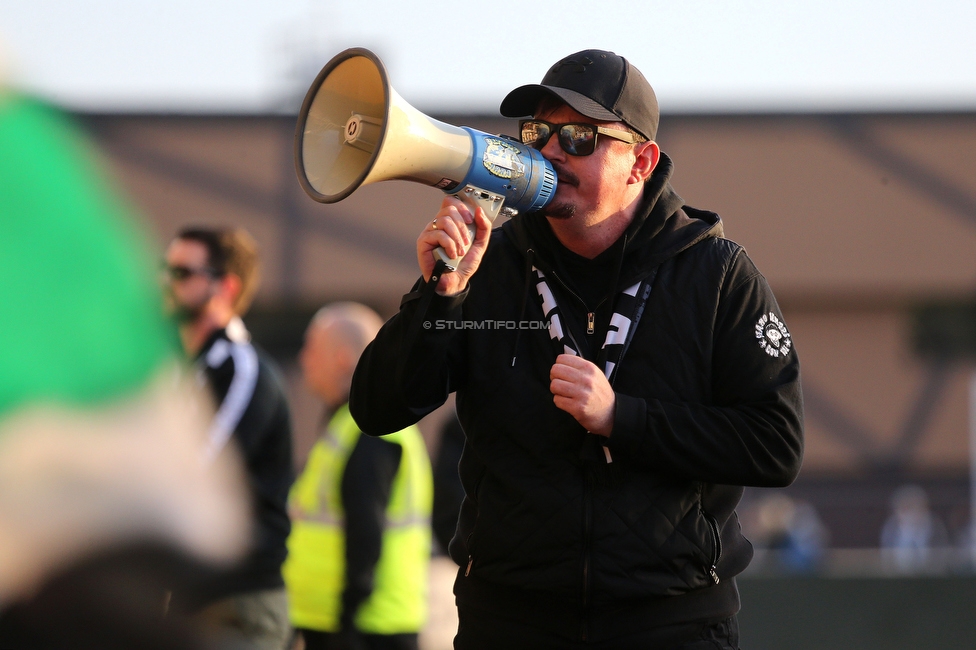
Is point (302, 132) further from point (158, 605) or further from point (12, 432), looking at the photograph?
point (158, 605)

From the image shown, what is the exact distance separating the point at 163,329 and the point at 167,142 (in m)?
17.5

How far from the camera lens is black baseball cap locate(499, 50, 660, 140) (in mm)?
2451

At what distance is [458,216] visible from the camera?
7.79 ft

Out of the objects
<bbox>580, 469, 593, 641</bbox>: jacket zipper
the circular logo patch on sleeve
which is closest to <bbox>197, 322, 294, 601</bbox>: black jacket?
<bbox>580, 469, 593, 641</bbox>: jacket zipper

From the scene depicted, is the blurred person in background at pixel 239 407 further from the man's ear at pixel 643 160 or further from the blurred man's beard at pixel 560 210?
the man's ear at pixel 643 160

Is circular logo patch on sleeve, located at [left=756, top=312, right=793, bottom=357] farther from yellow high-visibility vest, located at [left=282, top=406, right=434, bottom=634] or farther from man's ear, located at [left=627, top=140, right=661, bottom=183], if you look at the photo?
yellow high-visibility vest, located at [left=282, top=406, right=434, bottom=634]

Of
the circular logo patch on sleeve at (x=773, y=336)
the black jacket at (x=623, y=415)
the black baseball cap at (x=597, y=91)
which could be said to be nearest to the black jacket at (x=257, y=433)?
the black jacket at (x=623, y=415)

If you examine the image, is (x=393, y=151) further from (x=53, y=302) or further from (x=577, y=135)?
(x=53, y=302)

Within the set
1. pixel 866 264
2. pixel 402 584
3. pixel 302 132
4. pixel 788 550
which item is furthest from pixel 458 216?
pixel 866 264

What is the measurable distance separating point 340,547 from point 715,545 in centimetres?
233

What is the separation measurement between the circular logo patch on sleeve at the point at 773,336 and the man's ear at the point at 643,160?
0.45 m

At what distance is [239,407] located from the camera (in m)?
3.70

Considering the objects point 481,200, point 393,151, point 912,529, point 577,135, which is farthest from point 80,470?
point 912,529

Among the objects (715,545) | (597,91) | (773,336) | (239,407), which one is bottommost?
(715,545)
